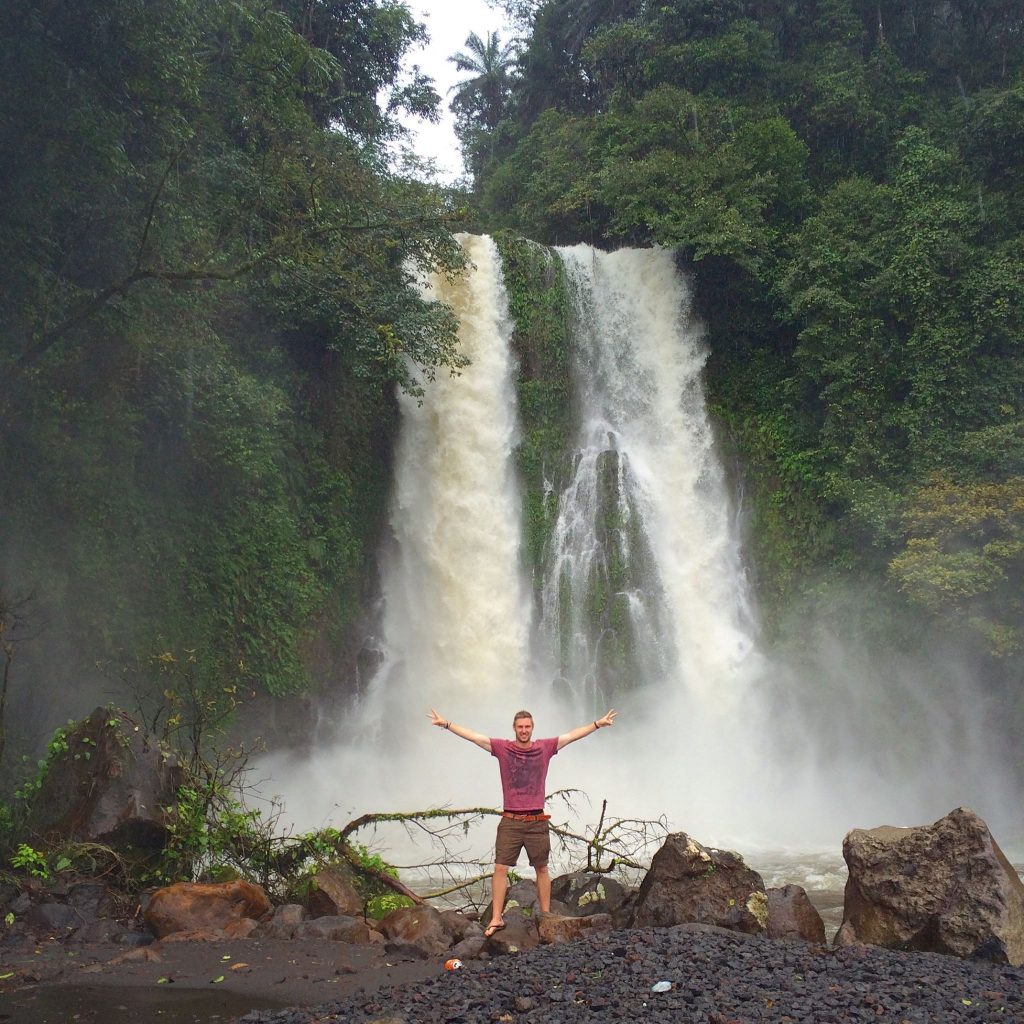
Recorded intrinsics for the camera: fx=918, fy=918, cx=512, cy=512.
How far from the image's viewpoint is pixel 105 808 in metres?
7.30

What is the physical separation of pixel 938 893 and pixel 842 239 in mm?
13435

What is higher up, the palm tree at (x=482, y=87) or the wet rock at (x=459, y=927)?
the palm tree at (x=482, y=87)

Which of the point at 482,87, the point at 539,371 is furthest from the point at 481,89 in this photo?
the point at 539,371

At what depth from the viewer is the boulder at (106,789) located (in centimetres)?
727

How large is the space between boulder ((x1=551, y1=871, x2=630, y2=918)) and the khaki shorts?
1.33 metres

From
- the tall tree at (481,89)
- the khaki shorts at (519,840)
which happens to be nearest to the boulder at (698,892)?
the khaki shorts at (519,840)

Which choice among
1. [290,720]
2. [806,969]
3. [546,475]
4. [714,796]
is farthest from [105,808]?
[546,475]

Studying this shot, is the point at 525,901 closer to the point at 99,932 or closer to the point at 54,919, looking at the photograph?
the point at 99,932

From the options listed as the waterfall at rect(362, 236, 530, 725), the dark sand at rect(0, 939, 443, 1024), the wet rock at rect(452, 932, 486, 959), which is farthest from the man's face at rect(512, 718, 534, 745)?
the waterfall at rect(362, 236, 530, 725)

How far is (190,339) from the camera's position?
11883mm

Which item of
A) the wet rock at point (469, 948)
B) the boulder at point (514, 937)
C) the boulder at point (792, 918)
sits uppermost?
the boulder at point (792, 918)

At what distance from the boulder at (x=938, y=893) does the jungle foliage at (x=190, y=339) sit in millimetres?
6131

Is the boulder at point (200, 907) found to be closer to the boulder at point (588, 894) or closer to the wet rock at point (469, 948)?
the wet rock at point (469, 948)

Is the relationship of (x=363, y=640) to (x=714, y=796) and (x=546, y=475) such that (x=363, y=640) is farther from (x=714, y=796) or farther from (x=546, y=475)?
(x=714, y=796)
